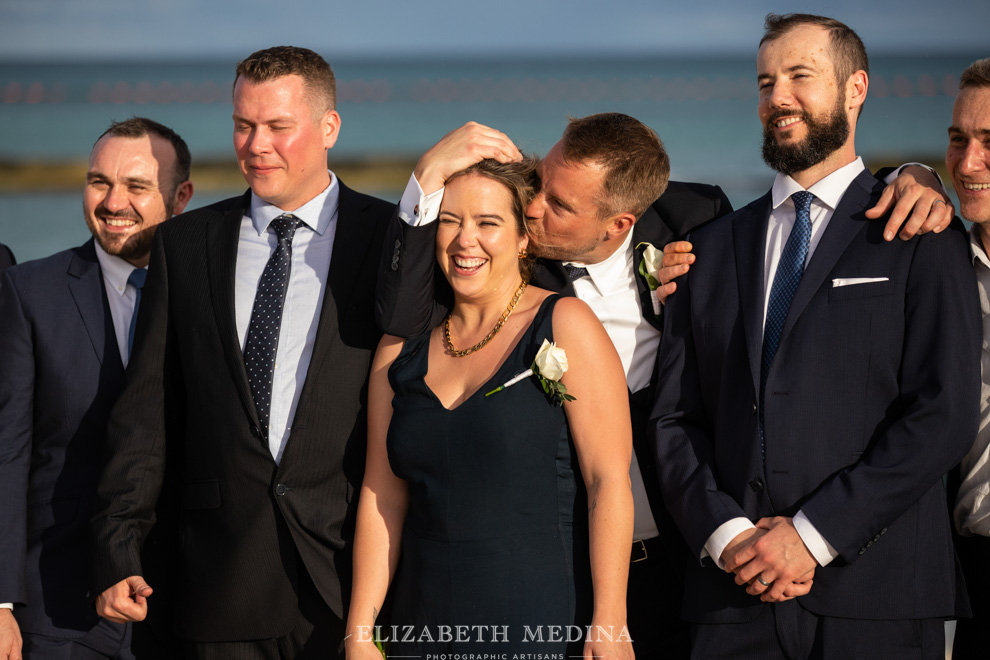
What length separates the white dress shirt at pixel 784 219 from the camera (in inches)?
105

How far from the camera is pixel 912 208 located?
270 centimetres

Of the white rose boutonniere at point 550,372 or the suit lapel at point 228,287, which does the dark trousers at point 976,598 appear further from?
the suit lapel at point 228,287

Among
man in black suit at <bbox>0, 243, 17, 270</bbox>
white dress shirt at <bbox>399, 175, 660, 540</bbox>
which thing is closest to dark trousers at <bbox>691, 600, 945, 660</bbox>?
white dress shirt at <bbox>399, 175, 660, 540</bbox>

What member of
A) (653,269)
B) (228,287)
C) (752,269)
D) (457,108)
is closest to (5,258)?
(228,287)

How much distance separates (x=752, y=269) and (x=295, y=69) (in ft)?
4.85

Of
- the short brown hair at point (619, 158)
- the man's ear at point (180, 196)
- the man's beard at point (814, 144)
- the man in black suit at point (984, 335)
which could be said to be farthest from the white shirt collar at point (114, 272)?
the man in black suit at point (984, 335)

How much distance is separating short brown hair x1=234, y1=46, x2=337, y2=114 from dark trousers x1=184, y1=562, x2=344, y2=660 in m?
1.43

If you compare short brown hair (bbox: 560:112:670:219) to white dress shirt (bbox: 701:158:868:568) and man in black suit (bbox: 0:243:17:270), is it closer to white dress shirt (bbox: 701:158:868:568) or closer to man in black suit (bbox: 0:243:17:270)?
white dress shirt (bbox: 701:158:868:568)

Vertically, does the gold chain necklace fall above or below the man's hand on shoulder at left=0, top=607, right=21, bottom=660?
above

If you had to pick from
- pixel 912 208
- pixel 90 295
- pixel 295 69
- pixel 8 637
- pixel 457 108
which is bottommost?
pixel 8 637

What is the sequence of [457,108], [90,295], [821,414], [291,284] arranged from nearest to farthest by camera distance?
1. [821,414]
2. [291,284]
3. [90,295]
4. [457,108]

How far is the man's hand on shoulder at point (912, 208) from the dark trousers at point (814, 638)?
3.27ft

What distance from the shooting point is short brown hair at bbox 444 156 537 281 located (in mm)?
2764

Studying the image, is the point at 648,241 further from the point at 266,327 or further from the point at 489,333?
the point at 266,327
